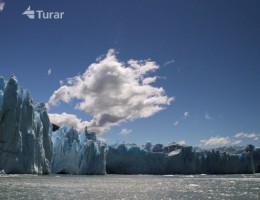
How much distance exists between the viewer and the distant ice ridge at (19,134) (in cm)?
5684

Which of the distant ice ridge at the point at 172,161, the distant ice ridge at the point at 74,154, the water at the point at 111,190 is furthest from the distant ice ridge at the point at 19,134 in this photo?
Result: the distant ice ridge at the point at 172,161

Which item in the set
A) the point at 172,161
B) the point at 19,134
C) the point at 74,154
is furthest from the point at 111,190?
the point at 172,161

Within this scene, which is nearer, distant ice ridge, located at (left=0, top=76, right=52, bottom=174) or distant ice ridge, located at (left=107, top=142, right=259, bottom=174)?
distant ice ridge, located at (left=0, top=76, right=52, bottom=174)

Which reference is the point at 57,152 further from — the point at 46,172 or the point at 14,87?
the point at 14,87

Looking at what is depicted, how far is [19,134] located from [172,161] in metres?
60.5

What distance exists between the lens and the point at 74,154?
3201 inches

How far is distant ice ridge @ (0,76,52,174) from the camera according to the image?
56.8m

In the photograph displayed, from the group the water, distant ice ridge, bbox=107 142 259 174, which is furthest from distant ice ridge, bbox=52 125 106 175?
the water

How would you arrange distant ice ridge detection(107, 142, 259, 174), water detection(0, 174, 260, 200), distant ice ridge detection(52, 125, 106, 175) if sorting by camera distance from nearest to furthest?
water detection(0, 174, 260, 200) < distant ice ridge detection(52, 125, 106, 175) < distant ice ridge detection(107, 142, 259, 174)

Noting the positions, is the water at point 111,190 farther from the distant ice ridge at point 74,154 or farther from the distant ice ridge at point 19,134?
the distant ice ridge at point 74,154

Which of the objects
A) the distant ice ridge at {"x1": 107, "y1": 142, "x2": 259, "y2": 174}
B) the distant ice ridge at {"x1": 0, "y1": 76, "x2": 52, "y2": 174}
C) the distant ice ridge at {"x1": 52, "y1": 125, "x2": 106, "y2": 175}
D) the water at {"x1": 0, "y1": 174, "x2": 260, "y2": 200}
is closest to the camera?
the water at {"x1": 0, "y1": 174, "x2": 260, "y2": 200}

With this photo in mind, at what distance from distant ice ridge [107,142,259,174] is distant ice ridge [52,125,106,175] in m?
18.0

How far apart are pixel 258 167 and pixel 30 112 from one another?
369 ft

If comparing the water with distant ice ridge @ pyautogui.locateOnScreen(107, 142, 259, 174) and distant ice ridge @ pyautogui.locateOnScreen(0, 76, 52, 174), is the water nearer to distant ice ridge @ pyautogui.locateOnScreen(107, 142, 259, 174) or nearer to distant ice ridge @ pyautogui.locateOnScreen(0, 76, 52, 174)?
distant ice ridge @ pyautogui.locateOnScreen(0, 76, 52, 174)
